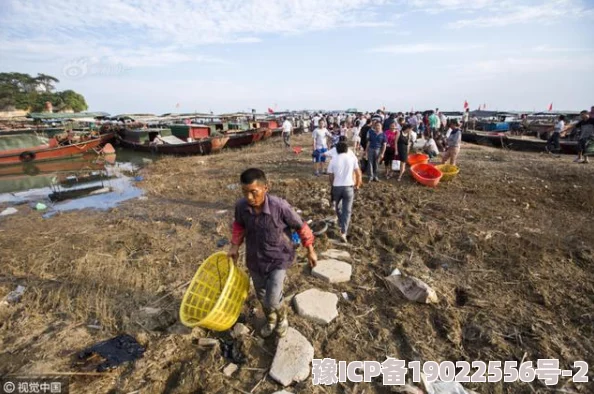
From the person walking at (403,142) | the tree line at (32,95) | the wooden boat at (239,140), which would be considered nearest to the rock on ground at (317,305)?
the person walking at (403,142)

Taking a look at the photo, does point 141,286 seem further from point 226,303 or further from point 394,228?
point 394,228

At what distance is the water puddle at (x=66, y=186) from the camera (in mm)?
8219

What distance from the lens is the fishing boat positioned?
603 inches

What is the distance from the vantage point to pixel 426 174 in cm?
793

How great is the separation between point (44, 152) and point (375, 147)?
18784 millimetres

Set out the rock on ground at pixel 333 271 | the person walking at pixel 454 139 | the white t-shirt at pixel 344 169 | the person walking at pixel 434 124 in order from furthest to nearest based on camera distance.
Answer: the person walking at pixel 434 124
the person walking at pixel 454 139
the white t-shirt at pixel 344 169
the rock on ground at pixel 333 271

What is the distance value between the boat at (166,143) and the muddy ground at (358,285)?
32.0ft

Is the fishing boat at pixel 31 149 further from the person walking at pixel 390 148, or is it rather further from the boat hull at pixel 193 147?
the person walking at pixel 390 148

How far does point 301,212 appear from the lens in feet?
19.9

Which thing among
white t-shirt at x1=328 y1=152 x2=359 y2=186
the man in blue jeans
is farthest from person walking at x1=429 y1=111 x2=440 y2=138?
white t-shirt at x1=328 y1=152 x2=359 y2=186

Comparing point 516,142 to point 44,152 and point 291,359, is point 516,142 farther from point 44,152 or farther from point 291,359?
point 44,152

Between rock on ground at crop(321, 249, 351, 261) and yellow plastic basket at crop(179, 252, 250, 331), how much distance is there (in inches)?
64.1

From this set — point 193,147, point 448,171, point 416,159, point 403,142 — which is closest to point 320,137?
point 403,142

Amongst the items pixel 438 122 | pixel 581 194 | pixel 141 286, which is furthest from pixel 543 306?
pixel 438 122
